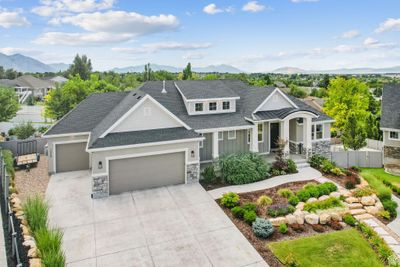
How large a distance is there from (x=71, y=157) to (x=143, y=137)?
20.6ft

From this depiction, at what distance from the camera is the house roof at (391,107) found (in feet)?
80.8

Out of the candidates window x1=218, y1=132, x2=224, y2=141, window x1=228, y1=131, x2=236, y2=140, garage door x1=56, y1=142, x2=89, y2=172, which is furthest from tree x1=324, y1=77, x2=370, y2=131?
garage door x1=56, y1=142, x2=89, y2=172

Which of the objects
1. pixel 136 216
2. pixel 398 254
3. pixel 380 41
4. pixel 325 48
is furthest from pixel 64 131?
pixel 325 48

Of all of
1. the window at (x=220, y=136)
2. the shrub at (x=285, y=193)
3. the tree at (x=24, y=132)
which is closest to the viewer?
the shrub at (x=285, y=193)

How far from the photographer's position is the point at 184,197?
15.7m

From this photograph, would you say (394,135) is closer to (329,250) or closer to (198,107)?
(198,107)

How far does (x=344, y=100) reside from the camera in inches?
1318

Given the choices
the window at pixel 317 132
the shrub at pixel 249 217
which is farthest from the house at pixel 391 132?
the shrub at pixel 249 217

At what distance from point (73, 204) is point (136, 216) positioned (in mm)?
3671

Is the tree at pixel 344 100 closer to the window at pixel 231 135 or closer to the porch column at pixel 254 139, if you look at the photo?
the porch column at pixel 254 139

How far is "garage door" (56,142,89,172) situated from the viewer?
19250 mm

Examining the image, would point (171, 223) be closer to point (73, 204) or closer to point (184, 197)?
point (184, 197)

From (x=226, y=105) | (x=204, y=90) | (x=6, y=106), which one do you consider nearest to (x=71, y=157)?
(x=204, y=90)

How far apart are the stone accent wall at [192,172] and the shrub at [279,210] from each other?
16.5 feet
